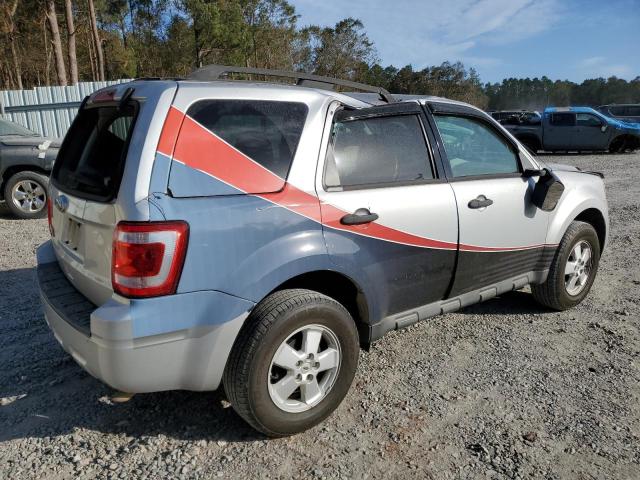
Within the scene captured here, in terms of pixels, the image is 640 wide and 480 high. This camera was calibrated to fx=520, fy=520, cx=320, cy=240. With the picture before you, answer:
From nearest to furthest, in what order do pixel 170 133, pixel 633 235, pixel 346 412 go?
pixel 170 133, pixel 346 412, pixel 633 235

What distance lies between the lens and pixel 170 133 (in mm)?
2348

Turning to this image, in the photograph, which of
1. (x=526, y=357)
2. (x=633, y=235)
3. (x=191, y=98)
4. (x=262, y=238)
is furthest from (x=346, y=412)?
(x=633, y=235)

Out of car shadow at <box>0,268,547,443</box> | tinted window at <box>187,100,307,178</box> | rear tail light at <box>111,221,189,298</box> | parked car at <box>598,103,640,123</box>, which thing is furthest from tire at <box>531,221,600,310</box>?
parked car at <box>598,103,640,123</box>

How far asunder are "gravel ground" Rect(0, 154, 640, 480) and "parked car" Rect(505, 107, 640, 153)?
16517mm

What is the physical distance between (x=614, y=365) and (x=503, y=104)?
226ft

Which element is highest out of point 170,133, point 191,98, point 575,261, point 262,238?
point 191,98

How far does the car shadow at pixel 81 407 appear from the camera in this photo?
2828 mm

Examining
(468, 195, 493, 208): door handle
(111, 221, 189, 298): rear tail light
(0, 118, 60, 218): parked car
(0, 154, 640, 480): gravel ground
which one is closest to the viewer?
(111, 221, 189, 298): rear tail light

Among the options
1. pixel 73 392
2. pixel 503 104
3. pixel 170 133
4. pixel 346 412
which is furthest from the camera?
pixel 503 104

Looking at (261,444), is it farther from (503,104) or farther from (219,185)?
(503,104)

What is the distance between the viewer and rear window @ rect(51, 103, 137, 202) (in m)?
2.44

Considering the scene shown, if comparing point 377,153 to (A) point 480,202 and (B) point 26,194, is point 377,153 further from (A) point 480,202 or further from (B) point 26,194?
(B) point 26,194

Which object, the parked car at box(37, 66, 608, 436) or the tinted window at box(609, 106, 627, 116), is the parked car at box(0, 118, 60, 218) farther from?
the tinted window at box(609, 106, 627, 116)

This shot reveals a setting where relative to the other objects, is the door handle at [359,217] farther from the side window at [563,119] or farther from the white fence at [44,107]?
the side window at [563,119]
